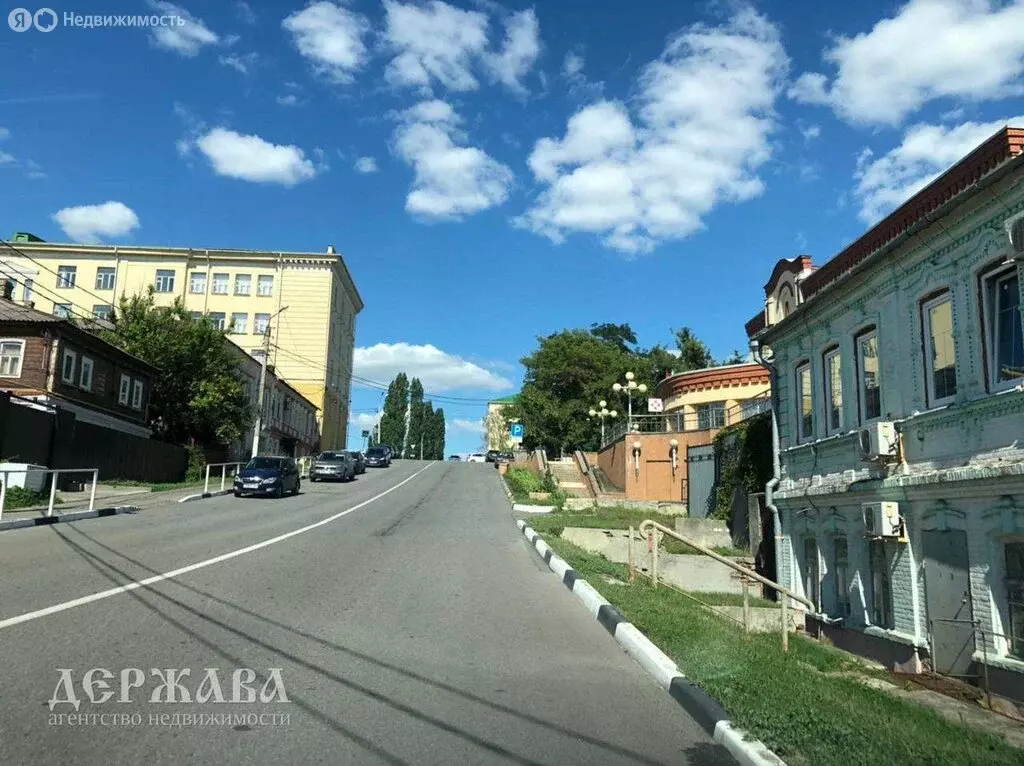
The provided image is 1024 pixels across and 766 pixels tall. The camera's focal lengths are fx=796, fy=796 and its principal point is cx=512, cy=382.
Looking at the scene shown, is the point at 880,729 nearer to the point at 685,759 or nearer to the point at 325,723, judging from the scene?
the point at 685,759

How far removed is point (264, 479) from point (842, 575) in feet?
68.5

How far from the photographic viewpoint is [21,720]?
487cm

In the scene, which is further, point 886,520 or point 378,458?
point 378,458

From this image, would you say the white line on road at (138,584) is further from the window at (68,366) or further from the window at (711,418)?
the window at (68,366)

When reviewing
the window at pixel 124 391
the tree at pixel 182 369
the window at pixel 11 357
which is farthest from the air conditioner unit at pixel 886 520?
the tree at pixel 182 369

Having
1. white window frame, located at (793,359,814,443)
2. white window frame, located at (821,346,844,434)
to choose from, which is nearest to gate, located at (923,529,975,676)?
white window frame, located at (821,346,844,434)

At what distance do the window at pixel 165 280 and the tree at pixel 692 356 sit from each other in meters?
44.9

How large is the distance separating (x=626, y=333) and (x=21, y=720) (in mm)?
76777

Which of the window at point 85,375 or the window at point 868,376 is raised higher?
the window at point 85,375

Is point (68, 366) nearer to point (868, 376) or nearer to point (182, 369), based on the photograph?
point (182, 369)

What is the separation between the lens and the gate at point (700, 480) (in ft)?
95.2

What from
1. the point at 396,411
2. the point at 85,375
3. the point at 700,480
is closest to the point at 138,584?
the point at 700,480

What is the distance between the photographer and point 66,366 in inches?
1287

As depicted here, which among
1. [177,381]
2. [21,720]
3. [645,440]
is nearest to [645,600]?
[21,720]
